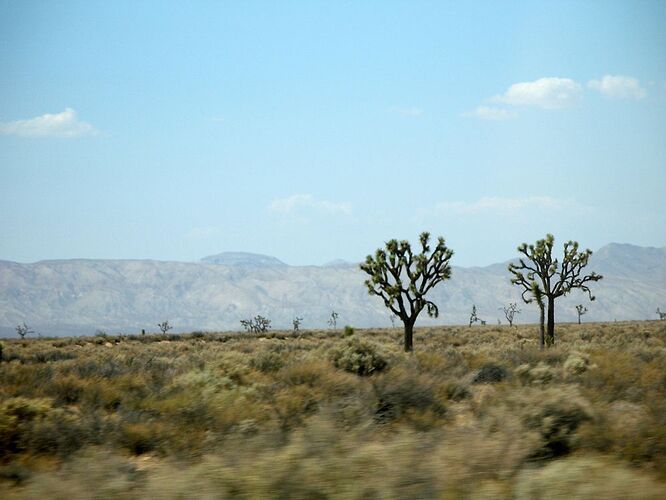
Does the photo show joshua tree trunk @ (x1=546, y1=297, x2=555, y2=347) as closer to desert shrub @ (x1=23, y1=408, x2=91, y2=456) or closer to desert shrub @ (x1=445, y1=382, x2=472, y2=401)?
desert shrub @ (x1=445, y1=382, x2=472, y2=401)

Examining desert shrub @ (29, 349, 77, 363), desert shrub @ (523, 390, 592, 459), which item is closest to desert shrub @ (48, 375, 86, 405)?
desert shrub @ (523, 390, 592, 459)

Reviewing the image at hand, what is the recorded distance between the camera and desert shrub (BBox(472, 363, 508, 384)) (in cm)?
1517

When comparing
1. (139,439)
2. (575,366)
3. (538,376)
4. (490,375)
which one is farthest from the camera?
(490,375)

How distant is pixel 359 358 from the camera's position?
16.0 metres

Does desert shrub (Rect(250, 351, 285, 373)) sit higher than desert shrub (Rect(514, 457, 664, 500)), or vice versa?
desert shrub (Rect(514, 457, 664, 500))

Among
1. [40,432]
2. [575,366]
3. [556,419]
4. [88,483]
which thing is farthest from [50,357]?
[556,419]

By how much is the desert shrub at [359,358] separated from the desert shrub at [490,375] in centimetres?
244

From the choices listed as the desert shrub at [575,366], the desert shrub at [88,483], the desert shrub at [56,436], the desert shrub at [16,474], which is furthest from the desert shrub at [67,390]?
the desert shrub at [575,366]

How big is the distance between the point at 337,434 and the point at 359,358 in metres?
9.50

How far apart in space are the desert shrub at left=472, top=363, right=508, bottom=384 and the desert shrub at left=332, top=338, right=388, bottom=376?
2.44 metres

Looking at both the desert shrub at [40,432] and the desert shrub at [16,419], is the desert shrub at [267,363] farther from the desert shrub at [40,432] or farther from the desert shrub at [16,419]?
the desert shrub at [40,432]

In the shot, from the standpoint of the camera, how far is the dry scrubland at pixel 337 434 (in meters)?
5.50

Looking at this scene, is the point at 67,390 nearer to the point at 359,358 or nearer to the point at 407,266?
the point at 359,358

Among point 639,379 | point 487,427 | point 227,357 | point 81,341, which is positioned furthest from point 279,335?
point 487,427
